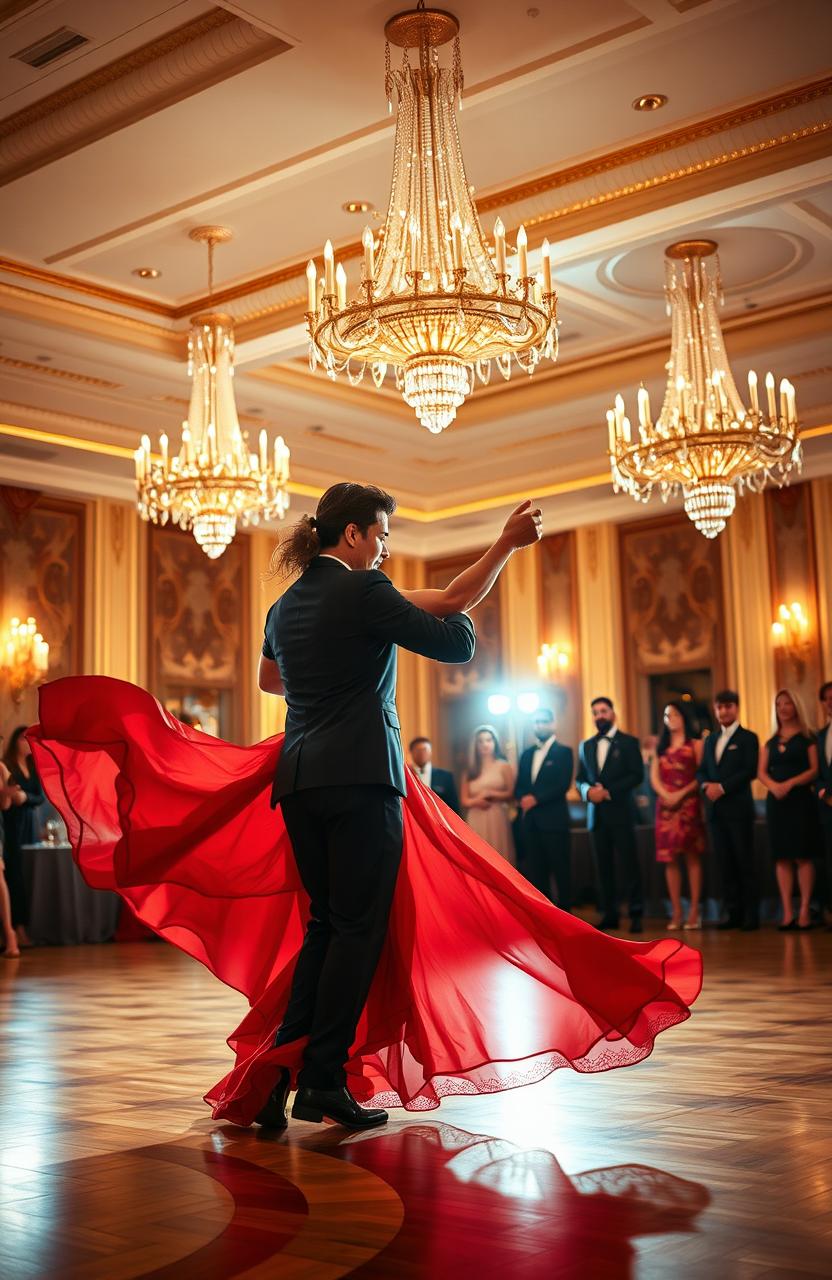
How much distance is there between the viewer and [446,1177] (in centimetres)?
231

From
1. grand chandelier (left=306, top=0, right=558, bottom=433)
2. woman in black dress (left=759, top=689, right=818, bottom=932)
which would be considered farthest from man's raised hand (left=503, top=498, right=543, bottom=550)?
woman in black dress (left=759, top=689, right=818, bottom=932)

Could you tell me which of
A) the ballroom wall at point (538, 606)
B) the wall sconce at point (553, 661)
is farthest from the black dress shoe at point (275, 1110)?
the wall sconce at point (553, 661)

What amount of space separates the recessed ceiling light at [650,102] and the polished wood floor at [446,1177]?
4.45 meters

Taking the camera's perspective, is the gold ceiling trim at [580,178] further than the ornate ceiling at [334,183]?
Yes

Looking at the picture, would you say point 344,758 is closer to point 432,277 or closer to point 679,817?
point 432,277

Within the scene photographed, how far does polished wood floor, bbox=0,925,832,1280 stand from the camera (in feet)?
6.03

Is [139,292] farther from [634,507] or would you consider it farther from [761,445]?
[634,507]

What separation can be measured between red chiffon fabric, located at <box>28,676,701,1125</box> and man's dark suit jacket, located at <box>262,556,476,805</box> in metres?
0.21

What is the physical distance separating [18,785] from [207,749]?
596 centimetres

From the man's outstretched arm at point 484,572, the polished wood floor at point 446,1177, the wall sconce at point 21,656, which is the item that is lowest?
the polished wood floor at point 446,1177

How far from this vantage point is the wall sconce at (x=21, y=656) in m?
11.0

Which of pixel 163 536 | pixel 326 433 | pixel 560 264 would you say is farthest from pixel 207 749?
pixel 163 536

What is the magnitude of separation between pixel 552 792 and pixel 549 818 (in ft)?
0.58

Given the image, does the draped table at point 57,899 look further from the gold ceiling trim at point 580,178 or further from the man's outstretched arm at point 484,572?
the man's outstretched arm at point 484,572
